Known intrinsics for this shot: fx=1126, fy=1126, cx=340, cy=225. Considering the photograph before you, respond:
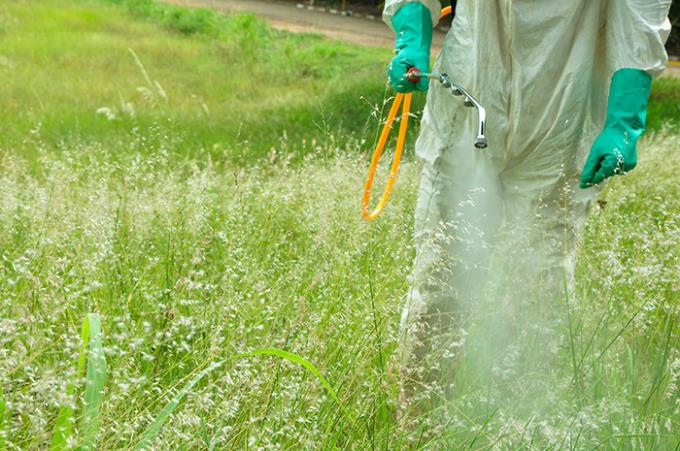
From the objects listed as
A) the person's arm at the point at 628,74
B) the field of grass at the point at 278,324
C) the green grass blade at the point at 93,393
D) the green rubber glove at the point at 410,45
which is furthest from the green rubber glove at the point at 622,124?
the green grass blade at the point at 93,393

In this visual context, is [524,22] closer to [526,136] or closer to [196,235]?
[526,136]

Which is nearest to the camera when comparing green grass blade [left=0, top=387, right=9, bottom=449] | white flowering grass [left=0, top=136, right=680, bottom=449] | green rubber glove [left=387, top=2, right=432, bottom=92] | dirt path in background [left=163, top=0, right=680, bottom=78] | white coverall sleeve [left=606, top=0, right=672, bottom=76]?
green grass blade [left=0, top=387, right=9, bottom=449]

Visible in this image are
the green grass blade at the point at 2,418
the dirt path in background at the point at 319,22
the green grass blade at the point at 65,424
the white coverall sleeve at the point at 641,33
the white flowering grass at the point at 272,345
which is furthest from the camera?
the dirt path in background at the point at 319,22

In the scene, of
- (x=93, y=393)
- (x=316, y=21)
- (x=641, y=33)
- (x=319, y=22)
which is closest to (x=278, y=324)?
(x=93, y=393)

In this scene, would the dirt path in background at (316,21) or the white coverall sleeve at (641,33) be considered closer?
the white coverall sleeve at (641,33)

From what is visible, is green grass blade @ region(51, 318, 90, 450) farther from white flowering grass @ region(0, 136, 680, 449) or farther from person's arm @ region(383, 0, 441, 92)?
person's arm @ region(383, 0, 441, 92)

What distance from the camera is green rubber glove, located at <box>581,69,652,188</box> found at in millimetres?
3355

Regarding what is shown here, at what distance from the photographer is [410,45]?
11.6 ft

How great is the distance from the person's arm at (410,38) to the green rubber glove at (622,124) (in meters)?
0.57

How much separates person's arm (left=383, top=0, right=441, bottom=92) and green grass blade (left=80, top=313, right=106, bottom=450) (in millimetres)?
1575

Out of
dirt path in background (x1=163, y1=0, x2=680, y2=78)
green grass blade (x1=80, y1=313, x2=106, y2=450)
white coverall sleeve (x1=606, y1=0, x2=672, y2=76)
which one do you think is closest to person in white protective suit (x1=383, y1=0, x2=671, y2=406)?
white coverall sleeve (x1=606, y1=0, x2=672, y2=76)

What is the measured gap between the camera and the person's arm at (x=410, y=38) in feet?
11.6

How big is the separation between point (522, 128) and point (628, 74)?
35 cm

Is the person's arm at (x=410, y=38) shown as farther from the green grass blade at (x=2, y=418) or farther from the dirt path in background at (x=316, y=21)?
the dirt path in background at (x=316, y=21)
